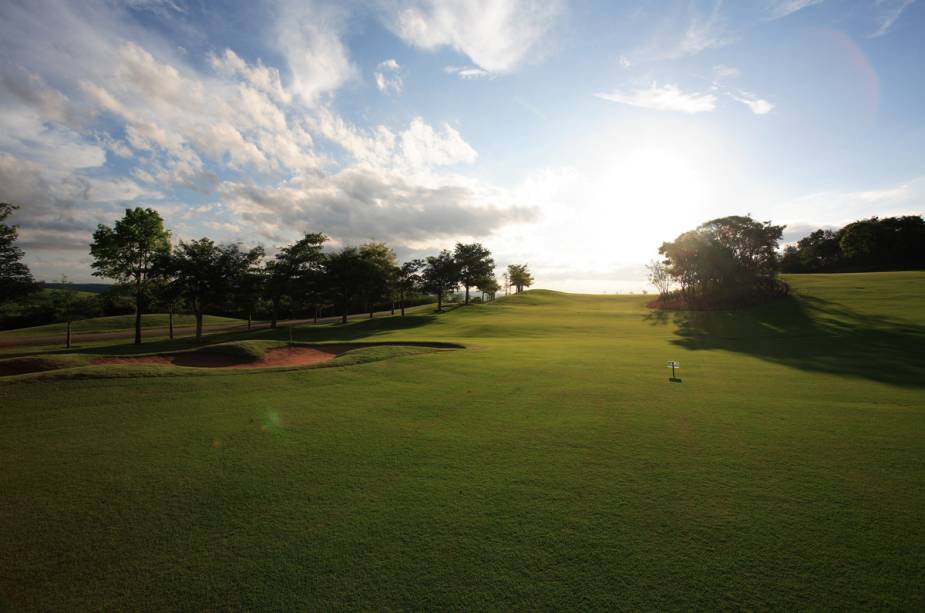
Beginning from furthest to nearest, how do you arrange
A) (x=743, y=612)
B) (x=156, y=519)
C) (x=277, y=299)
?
(x=277, y=299), (x=156, y=519), (x=743, y=612)

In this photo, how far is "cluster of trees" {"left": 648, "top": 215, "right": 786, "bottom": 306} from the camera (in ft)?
146

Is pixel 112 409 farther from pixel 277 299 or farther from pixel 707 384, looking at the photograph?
pixel 277 299

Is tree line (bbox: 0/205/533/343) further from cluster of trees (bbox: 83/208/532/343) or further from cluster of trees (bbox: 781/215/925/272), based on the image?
cluster of trees (bbox: 781/215/925/272)

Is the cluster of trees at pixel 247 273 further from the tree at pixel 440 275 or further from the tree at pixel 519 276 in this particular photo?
the tree at pixel 519 276

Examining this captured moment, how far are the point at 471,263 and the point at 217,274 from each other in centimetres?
3776

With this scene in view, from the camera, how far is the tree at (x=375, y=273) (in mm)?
45750

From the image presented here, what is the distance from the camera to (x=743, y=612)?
347 centimetres

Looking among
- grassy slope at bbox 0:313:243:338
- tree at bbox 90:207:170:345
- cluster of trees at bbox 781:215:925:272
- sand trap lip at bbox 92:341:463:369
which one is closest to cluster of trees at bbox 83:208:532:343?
tree at bbox 90:207:170:345

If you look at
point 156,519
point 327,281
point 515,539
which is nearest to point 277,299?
point 327,281

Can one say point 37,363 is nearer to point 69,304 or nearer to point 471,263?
point 69,304

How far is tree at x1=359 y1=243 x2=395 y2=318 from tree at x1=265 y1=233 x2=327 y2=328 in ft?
19.9

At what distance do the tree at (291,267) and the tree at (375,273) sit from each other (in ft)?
19.9

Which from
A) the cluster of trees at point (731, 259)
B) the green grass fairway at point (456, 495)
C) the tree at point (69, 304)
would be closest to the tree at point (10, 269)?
the tree at point (69, 304)

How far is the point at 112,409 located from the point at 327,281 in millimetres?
35072
